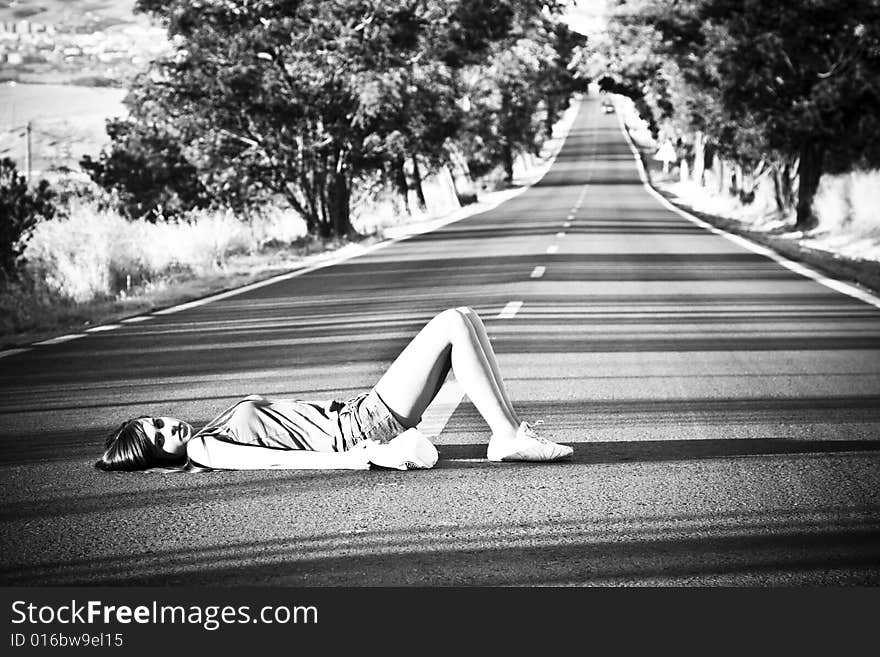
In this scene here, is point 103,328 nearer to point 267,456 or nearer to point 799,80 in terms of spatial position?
point 267,456

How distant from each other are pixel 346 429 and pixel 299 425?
0.24 meters

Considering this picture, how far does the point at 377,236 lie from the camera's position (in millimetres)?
28766

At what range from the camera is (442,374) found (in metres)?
6.50

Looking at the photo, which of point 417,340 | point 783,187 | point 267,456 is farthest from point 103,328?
point 783,187

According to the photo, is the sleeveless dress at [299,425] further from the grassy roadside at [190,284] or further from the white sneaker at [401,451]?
the grassy roadside at [190,284]

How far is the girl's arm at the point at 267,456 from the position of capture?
6301mm

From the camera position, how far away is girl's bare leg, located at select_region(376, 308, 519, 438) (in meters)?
6.40

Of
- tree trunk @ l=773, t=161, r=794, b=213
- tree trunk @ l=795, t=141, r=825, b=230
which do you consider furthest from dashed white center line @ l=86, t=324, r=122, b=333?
tree trunk @ l=773, t=161, r=794, b=213

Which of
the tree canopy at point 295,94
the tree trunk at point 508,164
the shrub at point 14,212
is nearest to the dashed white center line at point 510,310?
the shrub at point 14,212

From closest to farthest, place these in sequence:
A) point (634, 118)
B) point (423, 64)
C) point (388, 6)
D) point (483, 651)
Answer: point (483, 651) → point (388, 6) → point (423, 64) → point (634, 118)

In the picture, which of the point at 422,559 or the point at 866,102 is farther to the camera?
the point at 866,102

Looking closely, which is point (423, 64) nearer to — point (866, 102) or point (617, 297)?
point (866, 102)

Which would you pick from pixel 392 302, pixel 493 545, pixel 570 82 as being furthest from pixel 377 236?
pixel 570 82

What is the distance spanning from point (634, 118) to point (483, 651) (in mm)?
151387
